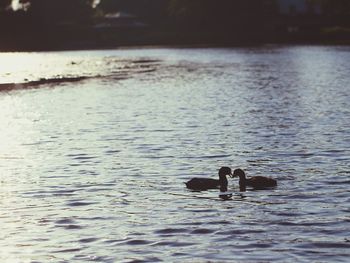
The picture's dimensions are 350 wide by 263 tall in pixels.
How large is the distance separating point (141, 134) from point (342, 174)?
11.7 m

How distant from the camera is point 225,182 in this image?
2091 cm

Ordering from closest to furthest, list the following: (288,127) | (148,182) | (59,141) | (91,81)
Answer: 1. (148,182)
2. (59,141)
3. (288,127)
4. (91,81)

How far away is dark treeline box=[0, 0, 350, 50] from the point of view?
516 feet

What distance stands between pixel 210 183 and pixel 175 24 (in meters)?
150

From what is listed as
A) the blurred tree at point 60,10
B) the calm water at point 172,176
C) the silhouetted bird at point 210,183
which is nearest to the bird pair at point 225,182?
the silhouetted bird at point 210,183

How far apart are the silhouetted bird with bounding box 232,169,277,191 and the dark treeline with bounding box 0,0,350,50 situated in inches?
5287

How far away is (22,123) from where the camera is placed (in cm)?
3941

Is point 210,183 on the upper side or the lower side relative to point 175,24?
lower

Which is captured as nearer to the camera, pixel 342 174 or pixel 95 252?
pixel 95 252

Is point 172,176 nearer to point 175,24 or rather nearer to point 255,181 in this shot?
point 255,181

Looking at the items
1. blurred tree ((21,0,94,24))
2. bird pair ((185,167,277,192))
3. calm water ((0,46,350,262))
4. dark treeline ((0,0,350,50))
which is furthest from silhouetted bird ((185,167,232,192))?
blurred tree ((21,0,94,24))

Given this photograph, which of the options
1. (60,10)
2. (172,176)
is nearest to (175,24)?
(60,10)

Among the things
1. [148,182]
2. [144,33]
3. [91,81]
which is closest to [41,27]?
[144,33]

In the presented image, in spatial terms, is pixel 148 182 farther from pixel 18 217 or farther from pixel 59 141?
pixel 59 141
